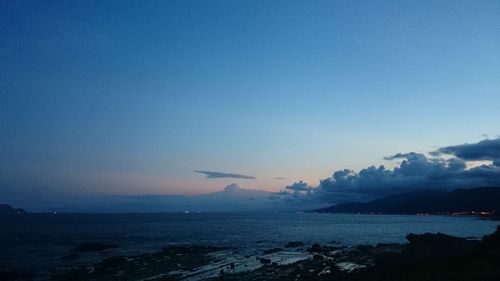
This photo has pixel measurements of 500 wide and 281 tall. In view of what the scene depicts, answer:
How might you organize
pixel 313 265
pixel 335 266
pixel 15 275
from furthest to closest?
pixel 313 265, pixel 335 266, pixel 15 275

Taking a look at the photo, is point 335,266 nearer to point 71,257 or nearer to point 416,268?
point 416,268

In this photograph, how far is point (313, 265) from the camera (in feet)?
197

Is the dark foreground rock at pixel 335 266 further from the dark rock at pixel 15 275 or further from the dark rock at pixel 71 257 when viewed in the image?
the dark rock at pixel 71 257

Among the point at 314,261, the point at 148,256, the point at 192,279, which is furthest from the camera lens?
the point at 148,256

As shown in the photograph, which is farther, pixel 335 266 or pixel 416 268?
pixel 335 266

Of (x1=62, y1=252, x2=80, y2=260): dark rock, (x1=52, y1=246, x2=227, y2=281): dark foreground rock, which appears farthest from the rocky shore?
(x1=62, y1=252, x2=80, y2=260): dark rock

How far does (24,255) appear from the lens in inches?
3000

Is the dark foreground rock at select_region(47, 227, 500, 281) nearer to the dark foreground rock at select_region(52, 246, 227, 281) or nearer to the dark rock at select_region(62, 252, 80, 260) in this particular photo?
the dark foreground rock at select_region(52, 246, 227, 281)

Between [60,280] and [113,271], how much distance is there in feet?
24.4

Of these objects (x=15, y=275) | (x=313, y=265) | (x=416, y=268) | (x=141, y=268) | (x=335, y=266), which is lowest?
(x=15, y=275)

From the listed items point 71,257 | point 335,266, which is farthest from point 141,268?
point 335,266

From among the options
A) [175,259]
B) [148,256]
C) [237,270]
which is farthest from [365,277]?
[148,256]

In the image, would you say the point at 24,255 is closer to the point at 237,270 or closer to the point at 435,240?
the point at 237,270

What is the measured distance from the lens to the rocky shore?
38812 millimetres
